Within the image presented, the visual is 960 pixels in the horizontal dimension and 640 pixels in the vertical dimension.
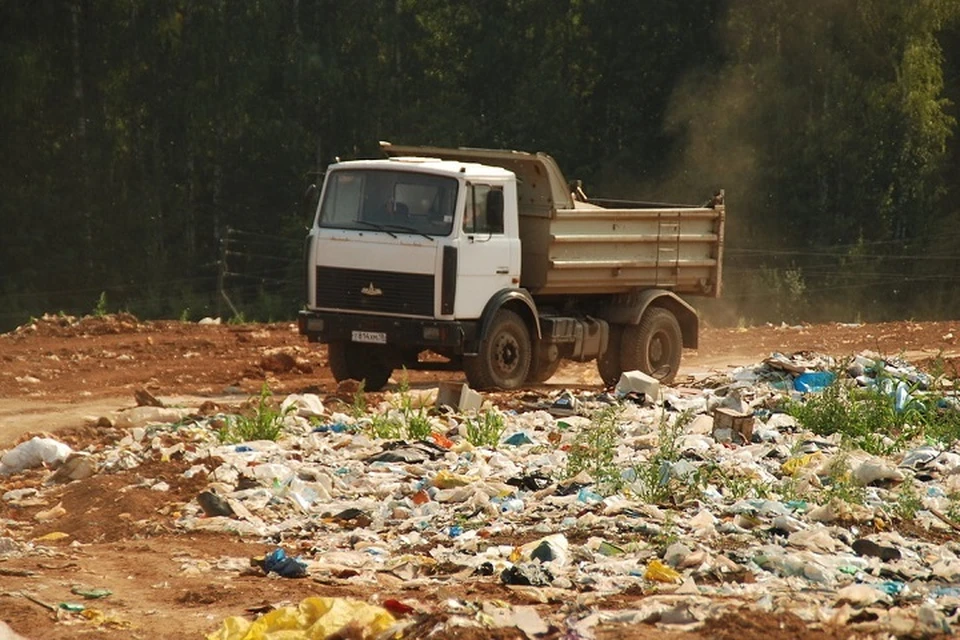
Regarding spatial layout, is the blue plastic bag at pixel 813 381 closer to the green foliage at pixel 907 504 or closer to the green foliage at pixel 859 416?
the green foliage at pixel 859 416

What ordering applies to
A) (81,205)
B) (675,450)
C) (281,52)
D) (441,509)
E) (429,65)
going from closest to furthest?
(441,509)
(675,450)
(81,205)
(281,52)
(429,65)

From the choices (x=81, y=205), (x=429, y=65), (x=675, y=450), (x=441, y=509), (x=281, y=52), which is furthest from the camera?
(x=429, y=65)

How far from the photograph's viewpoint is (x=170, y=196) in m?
40.7

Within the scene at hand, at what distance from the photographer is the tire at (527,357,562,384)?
18.4m

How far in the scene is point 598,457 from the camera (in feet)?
40.7

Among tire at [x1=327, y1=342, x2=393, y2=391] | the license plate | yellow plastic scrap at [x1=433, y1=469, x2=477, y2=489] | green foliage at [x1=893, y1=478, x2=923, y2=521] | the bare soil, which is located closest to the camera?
the bare soil

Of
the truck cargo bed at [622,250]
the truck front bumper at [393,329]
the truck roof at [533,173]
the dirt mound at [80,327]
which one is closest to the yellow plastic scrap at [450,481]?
the truck front bumper at [393,329]

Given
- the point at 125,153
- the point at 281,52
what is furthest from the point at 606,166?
the point at 125,153

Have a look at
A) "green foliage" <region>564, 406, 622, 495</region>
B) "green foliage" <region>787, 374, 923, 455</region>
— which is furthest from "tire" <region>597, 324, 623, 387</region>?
"green foliage" <region>564, 406, 622, 495</region>

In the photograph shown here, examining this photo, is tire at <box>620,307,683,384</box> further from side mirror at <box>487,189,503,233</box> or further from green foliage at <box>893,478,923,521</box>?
green foliage at <box>893,478,923,521</box>

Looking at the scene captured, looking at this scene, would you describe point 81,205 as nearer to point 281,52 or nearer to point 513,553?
point 281,52

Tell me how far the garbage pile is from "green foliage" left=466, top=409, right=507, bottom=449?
0.06 ft

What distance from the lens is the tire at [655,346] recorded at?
19.2 m

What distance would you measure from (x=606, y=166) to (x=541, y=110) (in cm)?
200
